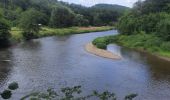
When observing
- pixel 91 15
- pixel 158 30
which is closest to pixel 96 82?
pixel 158 30

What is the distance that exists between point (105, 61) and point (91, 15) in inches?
→ 3884

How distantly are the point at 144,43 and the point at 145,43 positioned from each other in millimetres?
693

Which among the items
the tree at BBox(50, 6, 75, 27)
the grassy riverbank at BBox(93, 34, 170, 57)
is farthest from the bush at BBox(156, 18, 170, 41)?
the tree at BBox(50, 6, 75, 27)

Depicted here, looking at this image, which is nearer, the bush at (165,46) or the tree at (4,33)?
the bush at (165,46)

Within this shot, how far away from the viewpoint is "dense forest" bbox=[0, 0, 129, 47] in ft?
299

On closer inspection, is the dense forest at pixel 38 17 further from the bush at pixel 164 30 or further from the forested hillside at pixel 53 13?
the bush at pixel 164 30

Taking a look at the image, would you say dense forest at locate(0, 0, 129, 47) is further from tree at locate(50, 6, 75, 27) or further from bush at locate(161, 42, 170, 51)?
bush at locate(161, 42, 170, 51)

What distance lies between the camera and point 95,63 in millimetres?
52438

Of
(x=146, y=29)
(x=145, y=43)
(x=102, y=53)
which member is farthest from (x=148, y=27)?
(x=102, y=53)

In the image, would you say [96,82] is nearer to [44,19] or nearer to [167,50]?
[167,50]

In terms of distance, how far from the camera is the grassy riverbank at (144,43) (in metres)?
64.1

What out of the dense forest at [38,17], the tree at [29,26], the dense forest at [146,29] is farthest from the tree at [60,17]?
the dense forest at [146,29]

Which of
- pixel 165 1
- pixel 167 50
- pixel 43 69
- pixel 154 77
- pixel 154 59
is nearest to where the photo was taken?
pixel 154 77

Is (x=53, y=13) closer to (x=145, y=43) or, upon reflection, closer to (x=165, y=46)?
A: (x=145, y=43)
